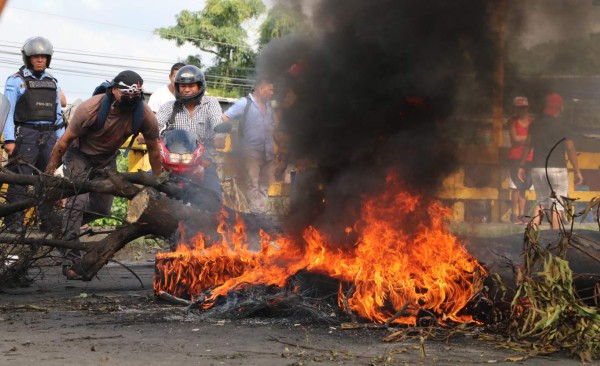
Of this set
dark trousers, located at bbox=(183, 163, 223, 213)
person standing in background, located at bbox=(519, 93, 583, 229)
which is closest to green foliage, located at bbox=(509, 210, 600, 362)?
dark trousers, located at bbox=(183, 163, 223, 213)

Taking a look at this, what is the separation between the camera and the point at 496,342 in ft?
18.6

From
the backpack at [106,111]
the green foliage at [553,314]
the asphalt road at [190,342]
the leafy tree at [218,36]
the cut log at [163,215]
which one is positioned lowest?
the asphalt road at [190,342]

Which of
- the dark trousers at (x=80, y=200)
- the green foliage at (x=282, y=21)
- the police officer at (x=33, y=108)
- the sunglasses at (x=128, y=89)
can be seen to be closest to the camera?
the green foliage at (x=282, y=21)

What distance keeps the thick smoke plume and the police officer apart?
187 inches

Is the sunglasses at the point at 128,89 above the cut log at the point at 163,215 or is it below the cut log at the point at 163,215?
above

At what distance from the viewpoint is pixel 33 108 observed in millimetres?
11016

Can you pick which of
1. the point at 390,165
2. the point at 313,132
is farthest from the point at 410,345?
the point at 313,132

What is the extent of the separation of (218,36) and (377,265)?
3763 cm

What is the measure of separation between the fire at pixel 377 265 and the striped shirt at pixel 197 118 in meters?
3.16

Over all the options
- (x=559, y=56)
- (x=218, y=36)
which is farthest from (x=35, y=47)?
(x=218, y=36)

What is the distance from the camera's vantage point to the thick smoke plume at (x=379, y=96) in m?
7.04

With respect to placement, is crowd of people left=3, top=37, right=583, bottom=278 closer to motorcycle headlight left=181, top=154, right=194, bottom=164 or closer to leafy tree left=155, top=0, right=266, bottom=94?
motorcycle headlight left=181, top=154, right=194, bottom=164

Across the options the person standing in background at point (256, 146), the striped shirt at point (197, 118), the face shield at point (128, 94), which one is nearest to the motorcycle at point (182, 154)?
the striped shirt at point (197, 118)

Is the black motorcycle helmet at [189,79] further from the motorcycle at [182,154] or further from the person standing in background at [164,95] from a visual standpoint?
the person standing in background at [164,95]
